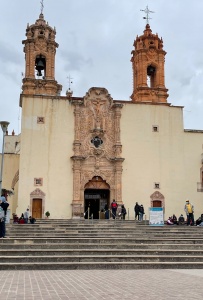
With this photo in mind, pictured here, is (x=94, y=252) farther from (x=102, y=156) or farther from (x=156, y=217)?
(x=102, y=156)

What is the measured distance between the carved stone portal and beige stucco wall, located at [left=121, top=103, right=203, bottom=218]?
0.69 meters

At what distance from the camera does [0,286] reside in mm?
7887

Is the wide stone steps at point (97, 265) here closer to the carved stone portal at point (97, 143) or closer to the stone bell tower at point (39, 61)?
the carved stone portal at point (97, 143)

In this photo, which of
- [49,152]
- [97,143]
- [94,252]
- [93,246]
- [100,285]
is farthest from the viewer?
[97,143]

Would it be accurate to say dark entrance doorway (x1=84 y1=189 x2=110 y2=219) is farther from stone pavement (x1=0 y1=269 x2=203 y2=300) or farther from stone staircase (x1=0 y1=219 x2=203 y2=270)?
stone pavement (x1=0 y1=269 x2=203 y2=300)

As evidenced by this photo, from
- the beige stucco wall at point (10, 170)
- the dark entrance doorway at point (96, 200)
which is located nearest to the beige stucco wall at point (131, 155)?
the dark entrance doorway at point (96, 200)

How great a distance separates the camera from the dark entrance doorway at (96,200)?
32.6m

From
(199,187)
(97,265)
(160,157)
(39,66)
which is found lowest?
(97,265)

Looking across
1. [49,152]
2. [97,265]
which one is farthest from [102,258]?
[49,152]

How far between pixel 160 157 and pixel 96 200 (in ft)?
20.9

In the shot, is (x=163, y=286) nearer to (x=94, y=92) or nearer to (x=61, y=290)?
(x=61, y=290)

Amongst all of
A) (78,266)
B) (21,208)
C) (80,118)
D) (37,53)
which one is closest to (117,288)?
(78,266)

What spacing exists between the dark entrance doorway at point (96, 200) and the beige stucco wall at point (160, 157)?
202 cm

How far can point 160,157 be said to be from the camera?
1282 inches
